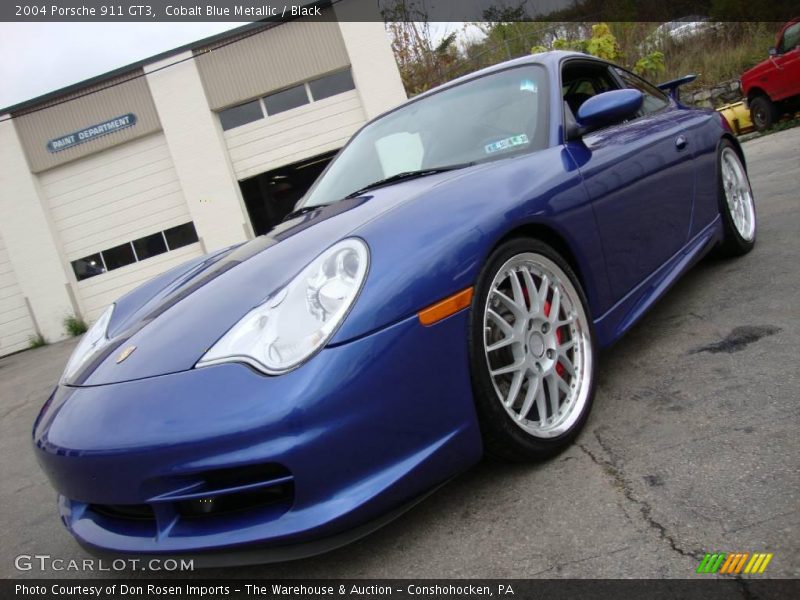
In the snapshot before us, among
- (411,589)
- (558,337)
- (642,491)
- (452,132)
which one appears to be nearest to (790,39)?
(452,132)

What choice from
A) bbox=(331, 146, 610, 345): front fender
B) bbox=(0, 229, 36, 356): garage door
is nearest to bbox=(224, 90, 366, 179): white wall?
bbox=(0, 229, 36, 356): garage door

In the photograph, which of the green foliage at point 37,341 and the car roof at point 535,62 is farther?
the green foliage at point 37,341

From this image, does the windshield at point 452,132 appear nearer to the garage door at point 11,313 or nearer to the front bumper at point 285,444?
the front bumper at point 285,444

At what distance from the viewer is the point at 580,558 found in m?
1.55

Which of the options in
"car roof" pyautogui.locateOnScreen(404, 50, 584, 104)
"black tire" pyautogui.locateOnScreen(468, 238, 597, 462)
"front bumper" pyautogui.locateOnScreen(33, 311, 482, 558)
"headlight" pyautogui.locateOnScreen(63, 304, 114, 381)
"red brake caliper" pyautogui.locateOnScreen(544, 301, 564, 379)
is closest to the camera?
"front bumper" pyautogui.locateOnScreen(33, 311, 482, 558)

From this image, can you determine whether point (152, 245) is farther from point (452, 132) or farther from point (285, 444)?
point (285, 444)

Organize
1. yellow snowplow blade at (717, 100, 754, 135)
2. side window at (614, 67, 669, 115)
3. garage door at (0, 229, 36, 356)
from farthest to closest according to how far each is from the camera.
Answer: garage door at (0, 229, 36, 356)
yellow snowplow blade at (717, 100, 754, 135)
side window at (614, 67, 669, 115)

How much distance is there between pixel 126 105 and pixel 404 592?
15241 mm

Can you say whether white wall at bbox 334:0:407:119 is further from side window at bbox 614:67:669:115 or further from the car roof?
the car roof

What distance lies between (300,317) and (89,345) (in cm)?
125

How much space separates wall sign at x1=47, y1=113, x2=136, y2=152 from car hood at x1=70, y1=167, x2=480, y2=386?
537 inches

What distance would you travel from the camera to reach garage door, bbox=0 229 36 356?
49.2ft

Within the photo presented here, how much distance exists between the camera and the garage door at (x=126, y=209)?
14.9 metres

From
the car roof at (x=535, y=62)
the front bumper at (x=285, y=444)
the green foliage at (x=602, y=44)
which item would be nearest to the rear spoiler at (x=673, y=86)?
the car roof at (x=535, y=62)
